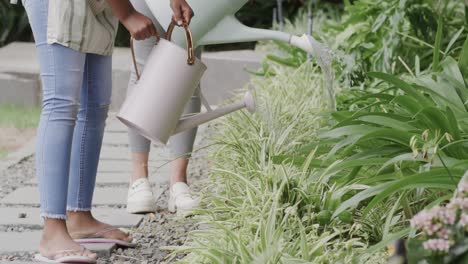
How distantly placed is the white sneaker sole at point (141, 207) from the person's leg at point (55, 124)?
705mm

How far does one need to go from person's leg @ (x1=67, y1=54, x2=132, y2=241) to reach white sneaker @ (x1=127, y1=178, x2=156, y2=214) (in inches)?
17.9

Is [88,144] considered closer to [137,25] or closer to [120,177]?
[137,25]

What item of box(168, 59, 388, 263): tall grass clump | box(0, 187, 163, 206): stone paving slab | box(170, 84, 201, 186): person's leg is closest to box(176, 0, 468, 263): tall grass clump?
box(168, 59, 388, 263): tall grass clump

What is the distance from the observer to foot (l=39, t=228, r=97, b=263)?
10.3 feet

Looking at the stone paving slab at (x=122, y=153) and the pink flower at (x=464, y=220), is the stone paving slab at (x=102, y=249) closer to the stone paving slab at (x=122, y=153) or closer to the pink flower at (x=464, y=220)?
the pink flower at (x=464, y=220)

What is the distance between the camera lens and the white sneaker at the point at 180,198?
383 centimetres

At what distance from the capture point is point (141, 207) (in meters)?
3.88

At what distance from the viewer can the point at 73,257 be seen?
10.2 ft

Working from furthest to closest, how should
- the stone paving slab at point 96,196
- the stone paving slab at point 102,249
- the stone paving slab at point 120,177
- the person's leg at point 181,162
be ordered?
the stone paving slab at point 120,177
the stone paving slab at point 96,196
the person's leg at point 181,162
the stone paving slab at point 102,249

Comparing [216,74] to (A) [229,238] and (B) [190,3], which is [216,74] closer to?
(B) [190,3]

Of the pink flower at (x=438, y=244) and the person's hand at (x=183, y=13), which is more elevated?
the person's hand at (x=183, y=13)

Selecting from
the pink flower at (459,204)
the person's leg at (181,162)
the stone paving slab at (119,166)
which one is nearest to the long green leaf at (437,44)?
the person's leg at (181,162)

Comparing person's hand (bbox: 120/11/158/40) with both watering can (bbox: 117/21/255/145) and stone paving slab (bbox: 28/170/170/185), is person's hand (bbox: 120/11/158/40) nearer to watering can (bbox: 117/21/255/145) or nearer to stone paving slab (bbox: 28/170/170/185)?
watering can (bbox: 117/21/255/145)

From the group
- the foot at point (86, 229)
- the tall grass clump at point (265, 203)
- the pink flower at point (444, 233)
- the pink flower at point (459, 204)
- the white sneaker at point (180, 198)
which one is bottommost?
A: the white sneaker at point (180, 198)
